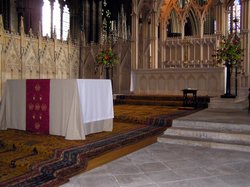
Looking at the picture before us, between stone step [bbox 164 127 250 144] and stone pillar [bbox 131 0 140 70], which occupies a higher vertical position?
stone pillar [bbox 131 0 140 70]

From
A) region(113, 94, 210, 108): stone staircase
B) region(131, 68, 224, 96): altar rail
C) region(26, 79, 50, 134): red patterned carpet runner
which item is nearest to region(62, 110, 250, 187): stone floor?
region(26, 79, 50, 134): red patterned carpet runner

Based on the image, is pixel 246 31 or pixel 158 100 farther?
pixel 246 31

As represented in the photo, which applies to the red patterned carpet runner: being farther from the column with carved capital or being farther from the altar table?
the column with carved capital

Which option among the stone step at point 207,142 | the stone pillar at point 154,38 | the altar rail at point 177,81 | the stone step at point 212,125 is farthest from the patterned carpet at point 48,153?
the stone pillar at point 154,38

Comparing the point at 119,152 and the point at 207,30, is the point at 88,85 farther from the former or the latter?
the point at 207,30

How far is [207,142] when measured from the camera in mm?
4828

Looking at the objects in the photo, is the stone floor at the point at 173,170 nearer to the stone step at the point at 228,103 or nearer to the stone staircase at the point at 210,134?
the stone staircase at the point at 210,134

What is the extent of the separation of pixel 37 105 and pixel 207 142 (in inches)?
117

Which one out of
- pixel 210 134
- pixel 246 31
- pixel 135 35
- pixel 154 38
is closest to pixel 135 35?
pixel 135 35

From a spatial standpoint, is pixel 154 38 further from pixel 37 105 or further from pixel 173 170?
pixel 173 170

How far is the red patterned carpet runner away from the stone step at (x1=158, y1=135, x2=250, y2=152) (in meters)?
2.10

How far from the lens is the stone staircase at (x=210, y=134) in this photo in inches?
187

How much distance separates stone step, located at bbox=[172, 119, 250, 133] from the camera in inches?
Result: 197

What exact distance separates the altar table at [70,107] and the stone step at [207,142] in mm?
1092
